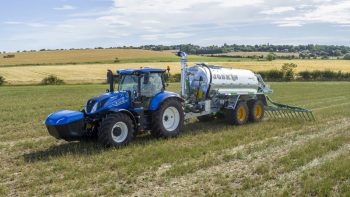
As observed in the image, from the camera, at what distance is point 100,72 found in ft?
183

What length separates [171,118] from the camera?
12.0 m

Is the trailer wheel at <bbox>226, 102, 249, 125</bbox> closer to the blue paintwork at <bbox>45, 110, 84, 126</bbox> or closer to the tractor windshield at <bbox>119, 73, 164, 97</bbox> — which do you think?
the tractor windshield at <bbox>119, 73, 164, 97</bbox>

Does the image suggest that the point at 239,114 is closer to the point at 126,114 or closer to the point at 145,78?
the point at 145,78

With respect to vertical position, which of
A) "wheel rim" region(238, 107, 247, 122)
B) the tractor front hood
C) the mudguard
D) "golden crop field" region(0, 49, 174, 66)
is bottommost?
"wheel rim" region(238, 107, 247, 122)

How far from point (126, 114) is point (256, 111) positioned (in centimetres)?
665

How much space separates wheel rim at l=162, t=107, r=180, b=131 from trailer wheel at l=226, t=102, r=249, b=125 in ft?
9.92

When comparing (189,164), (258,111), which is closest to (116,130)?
(189,164)

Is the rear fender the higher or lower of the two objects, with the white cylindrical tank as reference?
lower

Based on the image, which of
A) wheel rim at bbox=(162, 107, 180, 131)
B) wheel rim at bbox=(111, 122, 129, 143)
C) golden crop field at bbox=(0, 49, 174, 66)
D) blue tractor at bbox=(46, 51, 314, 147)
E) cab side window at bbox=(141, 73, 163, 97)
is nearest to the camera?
blue tractor at bbox=(46, 51, 314, 147)

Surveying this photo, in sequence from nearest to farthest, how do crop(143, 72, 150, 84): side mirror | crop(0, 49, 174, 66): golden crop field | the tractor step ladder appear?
1. crop(143, 72, 150, 84): side mirror
2. the tractor step ladder
3. crop(0, 49, 174, 66): golden crop field

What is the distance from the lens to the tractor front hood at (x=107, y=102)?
1047 cm

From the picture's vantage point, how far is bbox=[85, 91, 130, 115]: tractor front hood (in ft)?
34.3

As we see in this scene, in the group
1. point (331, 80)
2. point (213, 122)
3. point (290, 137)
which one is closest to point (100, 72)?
point (331, 80)

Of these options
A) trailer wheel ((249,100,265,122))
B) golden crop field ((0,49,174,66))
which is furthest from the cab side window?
golden crop field ((0,49,174,66))
